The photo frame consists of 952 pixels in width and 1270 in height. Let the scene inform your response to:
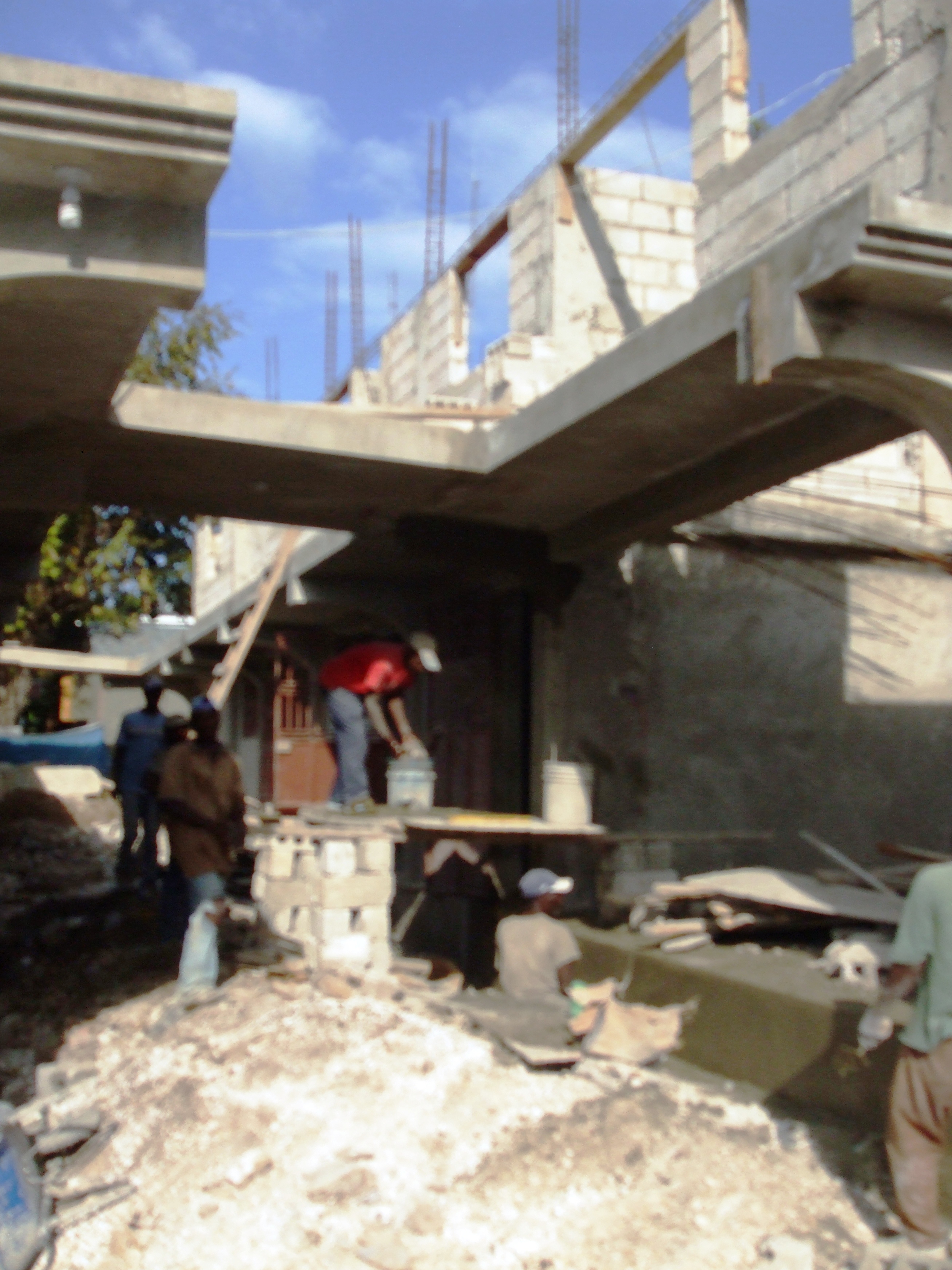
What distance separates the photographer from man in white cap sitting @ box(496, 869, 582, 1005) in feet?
21.6

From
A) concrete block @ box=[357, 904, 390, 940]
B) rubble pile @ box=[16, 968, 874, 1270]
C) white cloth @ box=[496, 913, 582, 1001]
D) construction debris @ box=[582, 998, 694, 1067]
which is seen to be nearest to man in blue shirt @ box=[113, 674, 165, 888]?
concrete block @ box=[357, 904, 390, 940]

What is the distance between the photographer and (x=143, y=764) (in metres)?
9.55

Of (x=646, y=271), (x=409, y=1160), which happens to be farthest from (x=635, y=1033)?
(x=646, y=271)

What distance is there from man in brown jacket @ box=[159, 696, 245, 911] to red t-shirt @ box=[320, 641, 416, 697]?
2.33 metres

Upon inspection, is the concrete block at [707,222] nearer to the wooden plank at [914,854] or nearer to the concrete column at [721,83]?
the concrete column at [721,83]

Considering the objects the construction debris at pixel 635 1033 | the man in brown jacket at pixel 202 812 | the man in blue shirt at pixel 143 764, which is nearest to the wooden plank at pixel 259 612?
the man in blue shirt at pixel 143 764

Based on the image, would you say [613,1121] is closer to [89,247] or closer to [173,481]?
[89,247]

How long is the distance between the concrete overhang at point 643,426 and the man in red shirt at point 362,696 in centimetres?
105

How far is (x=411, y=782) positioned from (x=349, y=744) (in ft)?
1.94

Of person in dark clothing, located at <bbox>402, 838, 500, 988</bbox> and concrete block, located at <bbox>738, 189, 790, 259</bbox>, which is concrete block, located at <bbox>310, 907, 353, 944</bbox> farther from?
concrete block, located at <bbox>738, 189, 790, 259</bbox>

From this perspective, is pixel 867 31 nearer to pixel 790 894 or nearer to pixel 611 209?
pixel 611 209

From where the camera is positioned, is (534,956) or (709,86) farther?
(709,86)

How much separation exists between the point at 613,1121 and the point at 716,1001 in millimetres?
1154

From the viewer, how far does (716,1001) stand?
587 cm
